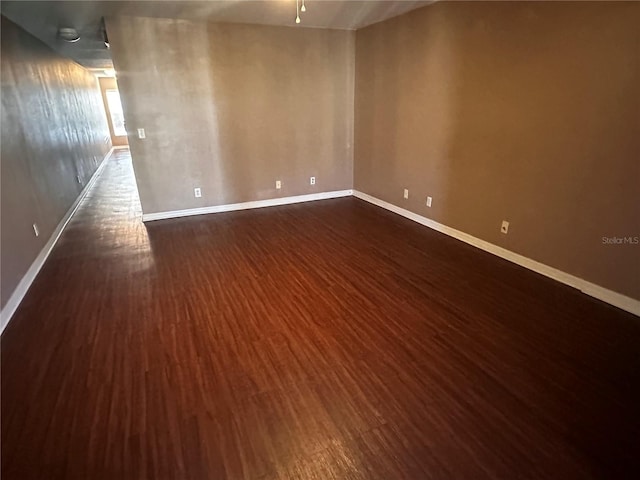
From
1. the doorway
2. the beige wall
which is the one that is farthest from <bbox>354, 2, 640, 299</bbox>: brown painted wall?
the doorway

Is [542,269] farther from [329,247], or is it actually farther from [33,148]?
[33,148]

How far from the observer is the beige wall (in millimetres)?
4410

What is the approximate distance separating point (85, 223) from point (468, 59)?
503 cm

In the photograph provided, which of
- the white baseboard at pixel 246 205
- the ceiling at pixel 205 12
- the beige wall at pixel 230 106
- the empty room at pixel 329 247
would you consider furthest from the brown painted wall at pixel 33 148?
the white baseboard at pixel 246 205

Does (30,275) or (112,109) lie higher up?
(112,109)

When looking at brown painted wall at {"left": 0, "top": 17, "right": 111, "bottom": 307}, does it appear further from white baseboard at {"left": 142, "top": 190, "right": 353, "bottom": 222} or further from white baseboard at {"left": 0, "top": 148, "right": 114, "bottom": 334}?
white baseboard at {"left": 142, "top": 190, "right": 353, "bottom": 222}

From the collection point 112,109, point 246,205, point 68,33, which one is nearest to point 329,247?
point 246,205

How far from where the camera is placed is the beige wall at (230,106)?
441 cm

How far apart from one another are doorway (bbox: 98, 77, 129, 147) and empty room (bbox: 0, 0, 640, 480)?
21.5 ft

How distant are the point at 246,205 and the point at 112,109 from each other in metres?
9.58

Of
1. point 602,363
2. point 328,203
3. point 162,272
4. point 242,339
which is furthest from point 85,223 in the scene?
point 602,363

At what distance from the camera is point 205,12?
4.03 metres

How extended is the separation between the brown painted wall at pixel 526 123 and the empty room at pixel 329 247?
19mm

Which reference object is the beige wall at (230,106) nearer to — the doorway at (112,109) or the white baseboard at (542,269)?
the white baseboard at (542,269)
